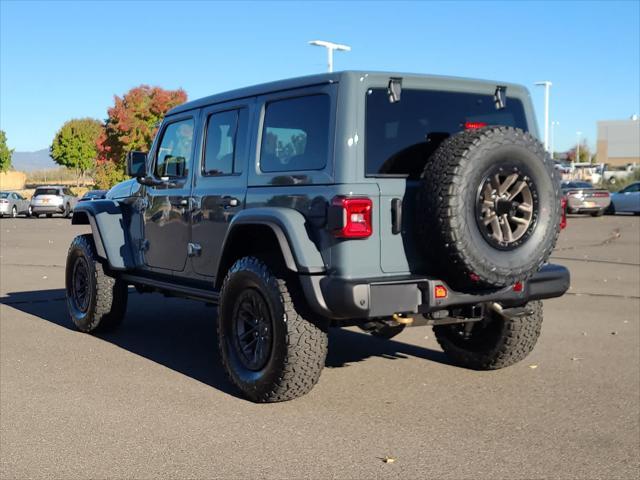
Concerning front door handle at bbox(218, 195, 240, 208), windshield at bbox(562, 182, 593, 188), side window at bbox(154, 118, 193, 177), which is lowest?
front door handle at bbox(218, 195, 240, 208)

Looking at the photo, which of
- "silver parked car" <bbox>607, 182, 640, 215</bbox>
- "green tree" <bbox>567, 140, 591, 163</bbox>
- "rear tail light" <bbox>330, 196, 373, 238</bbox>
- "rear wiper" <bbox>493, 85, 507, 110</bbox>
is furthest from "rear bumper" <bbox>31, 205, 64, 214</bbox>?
"green tree" <bbox>567, 140, 591, 163</bbox>

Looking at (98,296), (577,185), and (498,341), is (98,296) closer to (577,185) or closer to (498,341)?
(498,341)

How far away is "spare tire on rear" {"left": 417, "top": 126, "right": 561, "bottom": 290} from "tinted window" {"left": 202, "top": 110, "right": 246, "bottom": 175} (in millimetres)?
1697

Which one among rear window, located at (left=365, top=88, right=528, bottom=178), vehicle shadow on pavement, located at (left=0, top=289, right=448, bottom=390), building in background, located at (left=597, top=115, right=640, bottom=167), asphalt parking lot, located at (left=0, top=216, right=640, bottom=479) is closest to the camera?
asphalt parking lot, located at (left=0, top=216, right=640, bottom=479)

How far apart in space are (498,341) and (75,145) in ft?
280

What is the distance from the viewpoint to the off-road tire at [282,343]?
5117mm

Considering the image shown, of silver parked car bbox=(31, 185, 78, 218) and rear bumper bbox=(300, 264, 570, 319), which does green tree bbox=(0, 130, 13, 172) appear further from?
rear bumper bbox=(300, 264, 570, 319)

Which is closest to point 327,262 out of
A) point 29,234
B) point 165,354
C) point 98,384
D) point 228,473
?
point 228,473

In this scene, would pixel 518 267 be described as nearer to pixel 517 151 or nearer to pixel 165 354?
pixel 517 151

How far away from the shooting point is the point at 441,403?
212 inches

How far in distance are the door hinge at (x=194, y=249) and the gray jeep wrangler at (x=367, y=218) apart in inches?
2.7

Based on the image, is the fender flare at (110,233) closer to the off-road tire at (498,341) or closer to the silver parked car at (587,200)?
the off-road tire at (498,341)

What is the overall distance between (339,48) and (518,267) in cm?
2270

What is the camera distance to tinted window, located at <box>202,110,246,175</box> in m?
6.00
